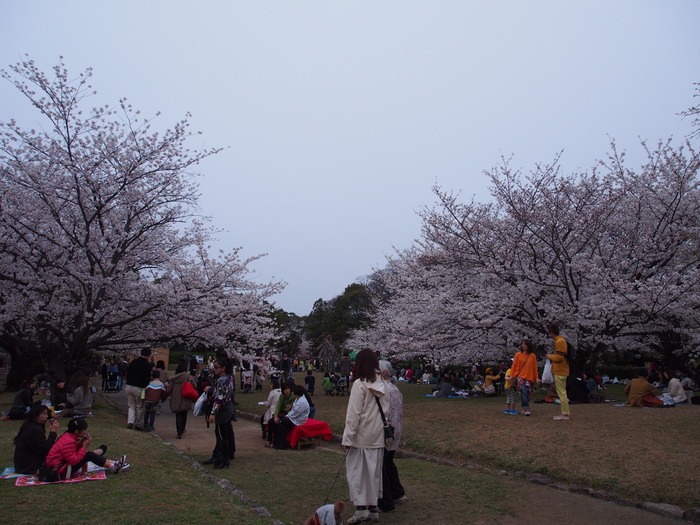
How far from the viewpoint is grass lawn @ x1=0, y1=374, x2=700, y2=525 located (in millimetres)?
5188

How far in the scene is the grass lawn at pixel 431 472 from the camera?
5188 millimetres

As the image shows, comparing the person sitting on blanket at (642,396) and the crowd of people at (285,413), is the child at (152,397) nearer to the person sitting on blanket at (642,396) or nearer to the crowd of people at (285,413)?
the crowd of people at (285,413)

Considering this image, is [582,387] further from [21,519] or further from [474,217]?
[21,519]

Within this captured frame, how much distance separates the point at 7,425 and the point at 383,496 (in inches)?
334

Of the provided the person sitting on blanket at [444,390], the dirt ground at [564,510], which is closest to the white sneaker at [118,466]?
the dirt ground at [564,510]

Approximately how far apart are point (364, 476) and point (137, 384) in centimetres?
710

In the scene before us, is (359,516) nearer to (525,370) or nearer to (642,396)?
(525,370)

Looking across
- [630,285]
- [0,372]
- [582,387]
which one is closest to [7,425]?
[582,387]

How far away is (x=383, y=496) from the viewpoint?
18.2 feet

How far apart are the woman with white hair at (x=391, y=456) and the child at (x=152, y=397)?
650cm

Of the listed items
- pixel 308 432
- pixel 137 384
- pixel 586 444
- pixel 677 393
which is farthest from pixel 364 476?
pixel 677 393

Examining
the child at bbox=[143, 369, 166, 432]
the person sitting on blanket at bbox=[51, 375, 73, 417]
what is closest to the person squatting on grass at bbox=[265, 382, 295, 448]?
the child at bbox=[143, 369, 166, 432]

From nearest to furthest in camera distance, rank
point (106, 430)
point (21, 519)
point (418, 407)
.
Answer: point (21, 519), point (106, 430), point (418, 407)

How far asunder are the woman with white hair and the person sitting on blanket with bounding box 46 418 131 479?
10.7 feet
